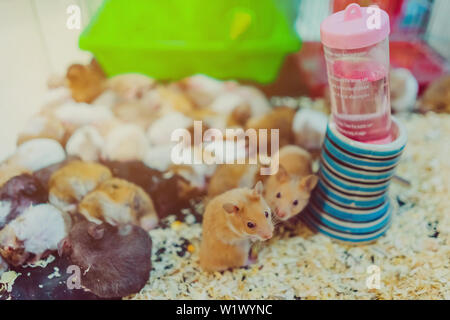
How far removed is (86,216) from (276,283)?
0.55 meters

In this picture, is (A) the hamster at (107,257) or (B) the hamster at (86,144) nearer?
(A) the hamster at (107,257)

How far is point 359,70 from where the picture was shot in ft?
3.18

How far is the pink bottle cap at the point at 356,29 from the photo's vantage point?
0.90 meters

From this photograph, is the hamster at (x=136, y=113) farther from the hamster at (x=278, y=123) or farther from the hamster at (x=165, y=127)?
the hamster at (x=278, y=123)

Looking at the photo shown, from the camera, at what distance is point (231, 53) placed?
1569 millimetres

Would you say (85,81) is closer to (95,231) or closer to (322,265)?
(95,231)

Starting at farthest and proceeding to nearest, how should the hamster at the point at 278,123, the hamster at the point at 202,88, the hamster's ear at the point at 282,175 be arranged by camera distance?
the hamster at the point at 202,88 < the hamster at the point at 278,123 < the hamster's ear at the point at 282,175

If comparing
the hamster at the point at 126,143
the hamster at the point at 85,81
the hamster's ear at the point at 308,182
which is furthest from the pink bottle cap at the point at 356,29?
the hamster at the point at 85,81

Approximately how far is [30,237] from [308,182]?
2.49 ft

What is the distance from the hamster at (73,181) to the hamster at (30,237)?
0.20 feet

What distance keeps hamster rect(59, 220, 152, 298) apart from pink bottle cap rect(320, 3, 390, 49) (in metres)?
0.73

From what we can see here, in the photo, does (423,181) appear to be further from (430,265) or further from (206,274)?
(206,274)

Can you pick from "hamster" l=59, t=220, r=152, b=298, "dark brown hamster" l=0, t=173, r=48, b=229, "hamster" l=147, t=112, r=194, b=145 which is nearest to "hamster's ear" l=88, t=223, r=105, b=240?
"hamster" l=59, t=220, r=152, b=298

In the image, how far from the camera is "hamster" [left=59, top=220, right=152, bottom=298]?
994 millimetres
